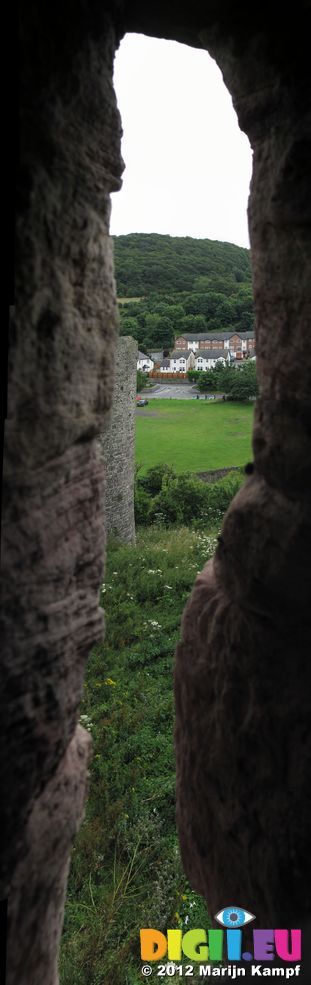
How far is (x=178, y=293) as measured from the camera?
47906 mm

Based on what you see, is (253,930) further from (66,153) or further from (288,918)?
(66,153)

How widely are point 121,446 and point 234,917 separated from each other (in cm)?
1205

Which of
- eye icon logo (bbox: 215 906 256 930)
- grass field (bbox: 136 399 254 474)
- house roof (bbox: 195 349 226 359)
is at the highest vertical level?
house roof (bbox: 195 349 226 359)

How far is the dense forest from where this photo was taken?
4172cm

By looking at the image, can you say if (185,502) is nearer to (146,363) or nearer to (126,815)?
(126,815)

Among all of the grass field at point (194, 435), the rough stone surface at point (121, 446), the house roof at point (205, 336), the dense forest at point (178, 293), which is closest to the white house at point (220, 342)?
the house roof at point (205, 336)

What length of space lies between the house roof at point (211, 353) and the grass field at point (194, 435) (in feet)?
38.2

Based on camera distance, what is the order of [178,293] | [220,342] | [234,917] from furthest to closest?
[178,293]
[220,342]
[234,917]

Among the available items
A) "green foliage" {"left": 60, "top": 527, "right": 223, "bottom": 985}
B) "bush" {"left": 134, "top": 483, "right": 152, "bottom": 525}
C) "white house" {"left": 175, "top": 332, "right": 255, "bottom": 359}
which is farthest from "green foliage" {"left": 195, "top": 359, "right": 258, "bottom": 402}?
"green foliage" {"left": 60, "top": 527, "right": 223, "bottom": 985}

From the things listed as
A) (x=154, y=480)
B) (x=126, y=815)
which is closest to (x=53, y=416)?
(x=126, y=815)

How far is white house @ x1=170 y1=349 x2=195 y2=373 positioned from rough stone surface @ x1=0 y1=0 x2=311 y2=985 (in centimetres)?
4244

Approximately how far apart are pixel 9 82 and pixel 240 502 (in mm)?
1893

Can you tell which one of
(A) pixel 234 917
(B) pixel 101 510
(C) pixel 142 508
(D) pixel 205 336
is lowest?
(A) pixel 234 917

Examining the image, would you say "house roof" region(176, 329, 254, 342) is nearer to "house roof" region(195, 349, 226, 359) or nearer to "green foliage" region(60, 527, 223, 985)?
"house roof" region(195, 349, 226, 359)
